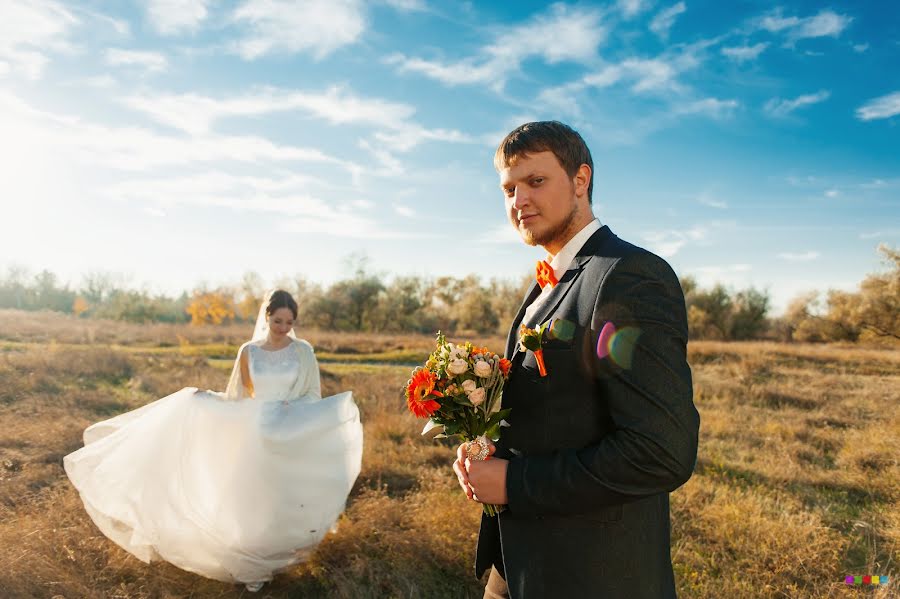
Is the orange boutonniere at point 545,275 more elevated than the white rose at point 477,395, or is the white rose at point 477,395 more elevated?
the orange boutonniere at point 545,275

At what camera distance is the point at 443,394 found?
6.11ft

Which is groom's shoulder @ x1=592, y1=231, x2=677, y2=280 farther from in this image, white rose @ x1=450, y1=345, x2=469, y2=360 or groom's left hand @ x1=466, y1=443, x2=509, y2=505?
groom's left hand @ x1=466, y1=443, x2=509, y2=505

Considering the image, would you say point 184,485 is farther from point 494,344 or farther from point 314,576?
point 494,344

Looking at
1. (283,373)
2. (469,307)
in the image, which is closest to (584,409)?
(283,373)

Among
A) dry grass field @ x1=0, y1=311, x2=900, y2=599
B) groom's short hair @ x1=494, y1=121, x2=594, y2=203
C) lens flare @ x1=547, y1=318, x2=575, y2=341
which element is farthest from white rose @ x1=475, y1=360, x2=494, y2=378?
dry grass field @ x1=0, y1=311, x2=900, y2=599

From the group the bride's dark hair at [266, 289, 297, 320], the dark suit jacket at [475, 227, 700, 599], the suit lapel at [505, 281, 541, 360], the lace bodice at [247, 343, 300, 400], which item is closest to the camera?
the dark suit jacket at [475, 227, 700, 599]

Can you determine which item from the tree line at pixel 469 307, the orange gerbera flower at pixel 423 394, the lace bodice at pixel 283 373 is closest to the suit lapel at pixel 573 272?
the orange gerbera flower at pixel 423 394

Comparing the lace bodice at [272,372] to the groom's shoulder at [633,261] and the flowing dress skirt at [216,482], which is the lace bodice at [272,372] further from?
the groom's shoulder at [633,261]

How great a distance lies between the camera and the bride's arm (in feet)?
19.6

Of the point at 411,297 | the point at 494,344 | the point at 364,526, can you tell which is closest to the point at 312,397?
the point at 364,526

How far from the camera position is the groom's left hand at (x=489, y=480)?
67.7 inches

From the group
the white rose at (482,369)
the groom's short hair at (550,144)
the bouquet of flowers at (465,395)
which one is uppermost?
the groom's short hair at (550,144)

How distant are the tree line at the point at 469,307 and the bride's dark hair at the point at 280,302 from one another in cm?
3437

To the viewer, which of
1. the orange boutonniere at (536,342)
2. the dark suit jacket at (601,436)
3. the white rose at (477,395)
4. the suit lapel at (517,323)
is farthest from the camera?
the suit lapel at (517,323)
